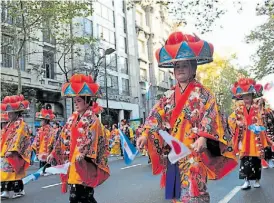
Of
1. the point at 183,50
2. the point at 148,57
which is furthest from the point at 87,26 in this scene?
the point at 183,50

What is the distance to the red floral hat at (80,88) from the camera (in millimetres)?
5340

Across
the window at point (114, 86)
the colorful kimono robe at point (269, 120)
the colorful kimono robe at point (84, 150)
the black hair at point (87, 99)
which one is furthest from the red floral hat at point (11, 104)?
the window at point (114, 86)

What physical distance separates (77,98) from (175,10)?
9.08 metres

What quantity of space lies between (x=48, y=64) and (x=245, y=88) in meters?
22.1

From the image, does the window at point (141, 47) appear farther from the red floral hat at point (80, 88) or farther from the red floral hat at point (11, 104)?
the red floral hat at point (80, 88)

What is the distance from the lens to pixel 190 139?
3812mm

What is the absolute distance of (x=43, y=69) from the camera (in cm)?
2639

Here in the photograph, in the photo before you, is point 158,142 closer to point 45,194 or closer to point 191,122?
point 191,122

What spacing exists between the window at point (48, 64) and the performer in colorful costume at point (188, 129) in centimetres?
2425

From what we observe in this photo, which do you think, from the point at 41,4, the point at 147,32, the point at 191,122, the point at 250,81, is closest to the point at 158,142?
the point at 191,122

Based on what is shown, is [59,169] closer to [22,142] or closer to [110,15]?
[22,142]

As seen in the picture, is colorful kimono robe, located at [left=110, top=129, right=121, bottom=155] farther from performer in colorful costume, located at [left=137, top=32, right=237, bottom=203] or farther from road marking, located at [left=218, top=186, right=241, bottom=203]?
performer in colorful costume, located at [left=137, top=32, right=237, bottom=203]

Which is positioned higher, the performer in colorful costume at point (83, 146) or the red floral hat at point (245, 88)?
the red floral hat at point (245, 88)

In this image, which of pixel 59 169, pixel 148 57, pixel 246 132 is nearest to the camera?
pixel 59 169
